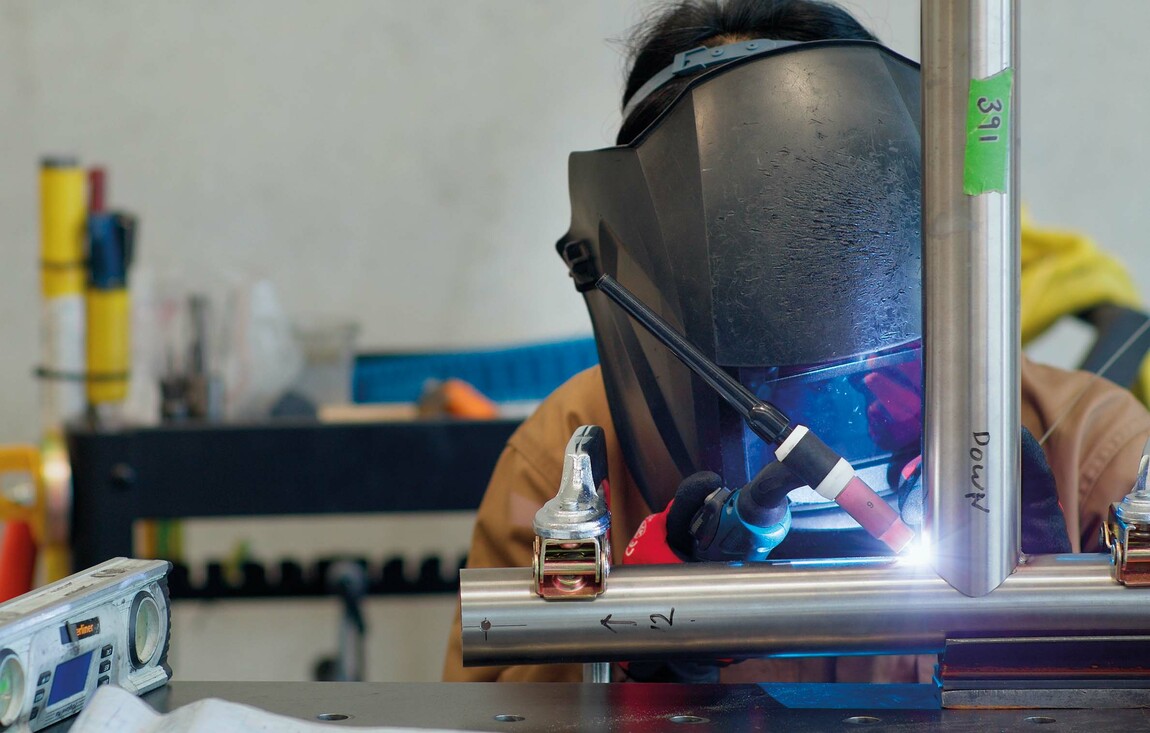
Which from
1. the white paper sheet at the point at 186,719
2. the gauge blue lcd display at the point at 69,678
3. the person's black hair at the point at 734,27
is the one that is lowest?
the white paper sheet at the point at 186,719

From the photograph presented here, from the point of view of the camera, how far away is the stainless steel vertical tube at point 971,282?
51cm

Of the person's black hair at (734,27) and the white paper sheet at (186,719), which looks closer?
the white paper sheet at (186,719)

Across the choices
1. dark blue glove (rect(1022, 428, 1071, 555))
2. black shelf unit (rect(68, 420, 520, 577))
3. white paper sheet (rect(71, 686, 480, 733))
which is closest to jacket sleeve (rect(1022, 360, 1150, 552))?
dark blue glove (rect(1022, 428, 1071, 555))

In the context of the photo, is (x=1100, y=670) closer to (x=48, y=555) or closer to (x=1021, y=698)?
(x=1021, y=698)

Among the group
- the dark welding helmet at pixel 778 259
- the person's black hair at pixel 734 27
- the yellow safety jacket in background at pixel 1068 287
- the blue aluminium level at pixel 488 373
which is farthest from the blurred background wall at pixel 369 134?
the dark welding helmet at pixel 778 259

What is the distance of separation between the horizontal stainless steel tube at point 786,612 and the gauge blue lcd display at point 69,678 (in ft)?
0.57

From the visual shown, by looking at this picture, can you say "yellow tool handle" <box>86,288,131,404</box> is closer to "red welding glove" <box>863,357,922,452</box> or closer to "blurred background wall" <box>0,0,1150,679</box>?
"blurred background wall" <box>0,0,1150,679</box>

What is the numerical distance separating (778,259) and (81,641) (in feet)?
1.30

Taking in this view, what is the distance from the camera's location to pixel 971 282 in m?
0.51

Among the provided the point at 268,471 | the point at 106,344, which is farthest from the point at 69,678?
the point at 106,344

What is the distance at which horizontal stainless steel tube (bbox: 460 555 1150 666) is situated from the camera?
1.76ft

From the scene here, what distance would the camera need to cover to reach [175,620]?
7.79 feet

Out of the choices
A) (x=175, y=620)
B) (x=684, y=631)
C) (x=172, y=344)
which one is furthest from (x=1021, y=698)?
(x=175, y=620)

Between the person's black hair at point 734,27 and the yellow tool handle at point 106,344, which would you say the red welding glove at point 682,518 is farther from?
the yellow tool handle at point 106,344
